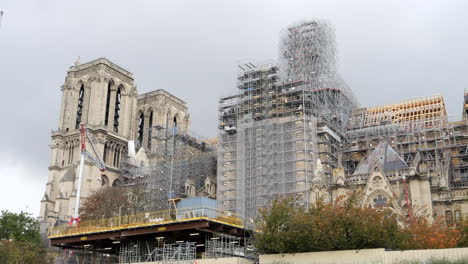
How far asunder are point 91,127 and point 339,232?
65011 millimetres

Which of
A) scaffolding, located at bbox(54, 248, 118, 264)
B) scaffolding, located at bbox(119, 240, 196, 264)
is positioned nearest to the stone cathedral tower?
scaffolding, located at bbox(54, 248, 118, 264)

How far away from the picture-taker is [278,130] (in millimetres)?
65250

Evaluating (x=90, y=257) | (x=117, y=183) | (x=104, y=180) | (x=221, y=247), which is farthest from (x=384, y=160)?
(x=117, y=183)

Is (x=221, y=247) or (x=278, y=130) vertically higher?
(x=278, y=130)

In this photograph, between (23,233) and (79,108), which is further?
(79,108)

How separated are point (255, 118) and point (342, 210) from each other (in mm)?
30158

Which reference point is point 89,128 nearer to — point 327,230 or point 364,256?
point 327,230

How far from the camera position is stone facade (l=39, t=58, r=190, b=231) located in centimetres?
9038

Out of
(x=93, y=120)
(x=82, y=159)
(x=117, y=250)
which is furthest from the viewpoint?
(x=93, y=120)

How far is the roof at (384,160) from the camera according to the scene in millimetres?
58159

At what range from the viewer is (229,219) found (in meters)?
51.6

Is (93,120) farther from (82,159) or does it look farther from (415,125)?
(415,125)

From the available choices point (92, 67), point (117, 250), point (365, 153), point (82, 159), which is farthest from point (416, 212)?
point (92, 67)

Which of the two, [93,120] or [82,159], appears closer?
[82,159]
